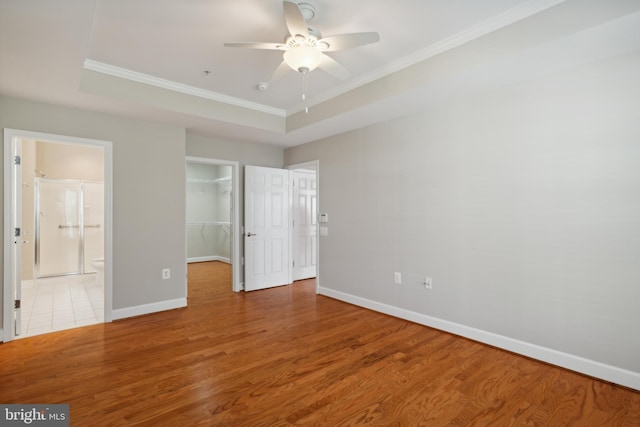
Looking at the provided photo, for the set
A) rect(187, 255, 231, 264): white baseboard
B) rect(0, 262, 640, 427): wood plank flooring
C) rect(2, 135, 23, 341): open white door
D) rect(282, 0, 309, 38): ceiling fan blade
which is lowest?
rect(0, 262, 640, 427): wood plank flooring

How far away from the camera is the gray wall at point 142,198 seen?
3600 millimetres

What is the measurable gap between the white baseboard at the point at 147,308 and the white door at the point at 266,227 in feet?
3.59

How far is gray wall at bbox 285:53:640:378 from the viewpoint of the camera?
2.36 meters

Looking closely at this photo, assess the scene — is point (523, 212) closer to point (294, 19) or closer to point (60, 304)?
point (294, 19)

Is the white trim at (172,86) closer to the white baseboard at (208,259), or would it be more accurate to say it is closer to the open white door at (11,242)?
the open white door at (11,242)

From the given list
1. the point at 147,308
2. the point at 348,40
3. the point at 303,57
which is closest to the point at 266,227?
the point at 147,308

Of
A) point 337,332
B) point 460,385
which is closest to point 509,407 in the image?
point 460,385

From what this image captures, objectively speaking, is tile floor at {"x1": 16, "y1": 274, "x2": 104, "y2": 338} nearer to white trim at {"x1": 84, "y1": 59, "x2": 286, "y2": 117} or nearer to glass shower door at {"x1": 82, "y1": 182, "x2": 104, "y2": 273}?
glass shower door at {"x1": 82, "y1": 182, "x2": 104, "y2": 273}

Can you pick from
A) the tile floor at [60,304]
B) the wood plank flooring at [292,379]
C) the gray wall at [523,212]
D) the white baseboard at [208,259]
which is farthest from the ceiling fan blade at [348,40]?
the white baseboard at [208,259]

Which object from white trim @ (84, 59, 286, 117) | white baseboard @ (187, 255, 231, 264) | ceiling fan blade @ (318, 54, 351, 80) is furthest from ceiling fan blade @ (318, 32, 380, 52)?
white baseboard @ (187, 255, 231, 264)

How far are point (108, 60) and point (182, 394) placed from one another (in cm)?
300

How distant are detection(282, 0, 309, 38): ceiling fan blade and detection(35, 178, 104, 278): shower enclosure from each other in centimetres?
617

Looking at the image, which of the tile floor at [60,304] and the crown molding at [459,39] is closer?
the crown molding at [459,39]

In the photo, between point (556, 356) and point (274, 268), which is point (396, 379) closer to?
point (556, 356)
